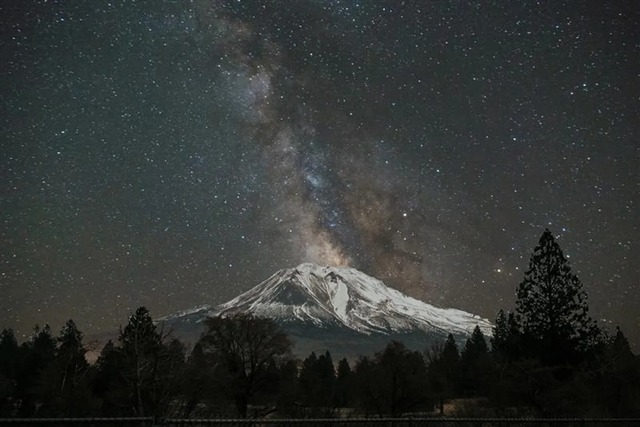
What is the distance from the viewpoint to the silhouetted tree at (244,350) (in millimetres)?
44062

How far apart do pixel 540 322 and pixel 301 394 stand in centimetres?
2642

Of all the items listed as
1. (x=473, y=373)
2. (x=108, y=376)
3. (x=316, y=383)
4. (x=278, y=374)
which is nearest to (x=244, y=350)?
(x=278, y=374)

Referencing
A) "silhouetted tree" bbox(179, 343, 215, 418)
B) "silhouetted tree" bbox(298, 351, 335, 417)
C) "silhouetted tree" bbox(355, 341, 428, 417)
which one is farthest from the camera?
"silhouetted tree" bbox(298, 351, 335, 417)

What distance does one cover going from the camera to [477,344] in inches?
3602

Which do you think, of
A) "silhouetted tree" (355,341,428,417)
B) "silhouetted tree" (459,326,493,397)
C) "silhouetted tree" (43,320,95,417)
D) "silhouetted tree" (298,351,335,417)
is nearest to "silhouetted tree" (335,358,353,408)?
"silhouetted tree" (298,351,335,417)

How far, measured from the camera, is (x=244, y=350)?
149ft

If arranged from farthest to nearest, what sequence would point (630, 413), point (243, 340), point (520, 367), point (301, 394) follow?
1. point (301, 394)
2. point (243, 340)
3. point (520, 367)
4. point (630, 413)

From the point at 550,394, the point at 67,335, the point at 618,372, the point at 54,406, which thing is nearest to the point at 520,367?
the point at 550,394

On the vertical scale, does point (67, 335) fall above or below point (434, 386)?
above

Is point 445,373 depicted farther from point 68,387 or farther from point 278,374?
point 68,387

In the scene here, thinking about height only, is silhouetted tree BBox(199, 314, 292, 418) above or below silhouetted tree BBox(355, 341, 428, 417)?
above

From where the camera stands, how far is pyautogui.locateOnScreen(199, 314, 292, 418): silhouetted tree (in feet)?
145

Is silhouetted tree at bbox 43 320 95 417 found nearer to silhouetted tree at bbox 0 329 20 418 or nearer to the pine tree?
silhouetted tree at bbox 0 329 20 418

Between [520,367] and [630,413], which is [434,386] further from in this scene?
[630,413]
